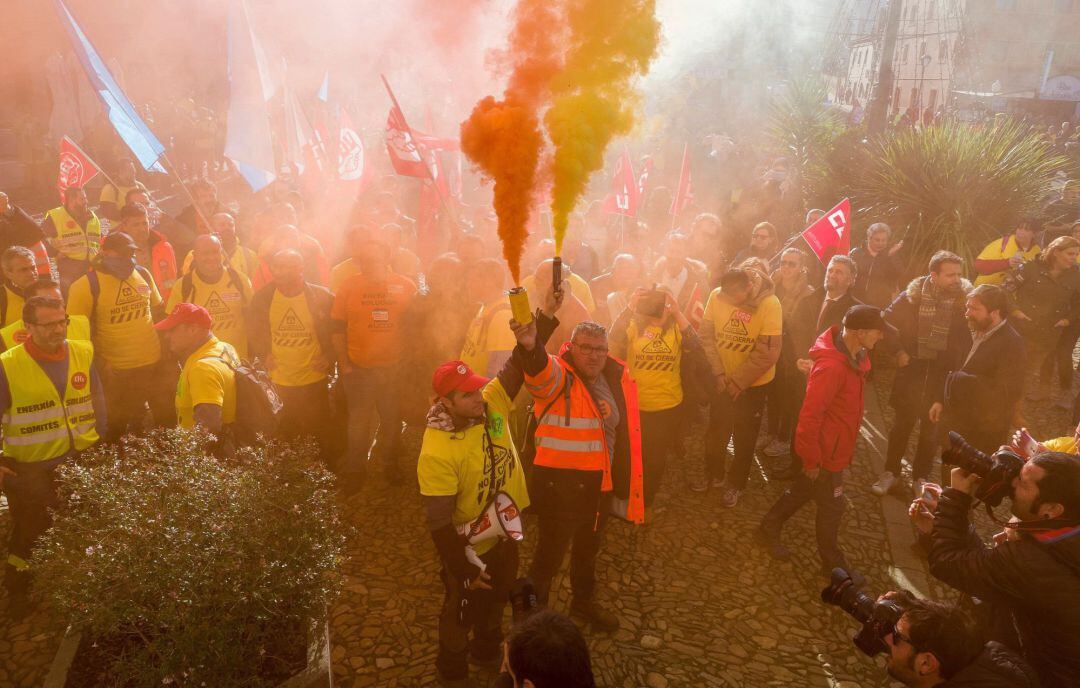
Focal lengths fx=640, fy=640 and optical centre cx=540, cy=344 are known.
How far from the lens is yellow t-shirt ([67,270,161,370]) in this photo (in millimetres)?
5711

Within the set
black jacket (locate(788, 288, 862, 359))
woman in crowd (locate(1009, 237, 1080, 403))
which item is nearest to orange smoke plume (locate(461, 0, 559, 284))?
black jacket (locate(788, 288, 862, 359))

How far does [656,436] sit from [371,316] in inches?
113

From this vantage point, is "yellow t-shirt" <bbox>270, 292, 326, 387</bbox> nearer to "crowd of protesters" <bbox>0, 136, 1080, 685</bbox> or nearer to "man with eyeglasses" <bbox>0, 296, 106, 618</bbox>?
"crowd of protesters" <bbox>0, 136, 1080, 685</bbox>

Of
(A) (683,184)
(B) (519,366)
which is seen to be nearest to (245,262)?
(B) (519,366)

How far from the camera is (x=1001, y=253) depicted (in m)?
9.23

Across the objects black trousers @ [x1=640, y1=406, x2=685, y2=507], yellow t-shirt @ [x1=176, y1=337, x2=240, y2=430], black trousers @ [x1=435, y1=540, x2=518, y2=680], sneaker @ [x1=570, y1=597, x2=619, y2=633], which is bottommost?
sneaker @ [x1=570, y1=597, x2=619, y2=633]

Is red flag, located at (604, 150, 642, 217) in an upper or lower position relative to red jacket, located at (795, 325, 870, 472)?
upper

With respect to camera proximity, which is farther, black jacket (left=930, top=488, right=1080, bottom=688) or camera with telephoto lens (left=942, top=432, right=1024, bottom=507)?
camera with telephoto lens (left=942, top=432, right=1024, bottom=507)

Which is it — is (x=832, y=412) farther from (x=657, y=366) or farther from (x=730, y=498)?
(x=730, y=498)

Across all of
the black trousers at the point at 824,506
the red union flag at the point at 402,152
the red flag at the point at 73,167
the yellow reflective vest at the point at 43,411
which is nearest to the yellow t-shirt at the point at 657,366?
the black trousers at the point at 824,506

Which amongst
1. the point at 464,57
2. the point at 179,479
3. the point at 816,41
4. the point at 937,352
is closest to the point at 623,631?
the point at 179,479

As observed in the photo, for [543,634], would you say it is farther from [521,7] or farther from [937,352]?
[937,352]

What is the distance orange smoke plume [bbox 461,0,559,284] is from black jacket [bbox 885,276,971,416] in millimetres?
4245

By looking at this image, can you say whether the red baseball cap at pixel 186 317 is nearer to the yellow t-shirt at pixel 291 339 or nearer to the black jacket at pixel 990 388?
the yellow t-shirt at pixel 291 339
